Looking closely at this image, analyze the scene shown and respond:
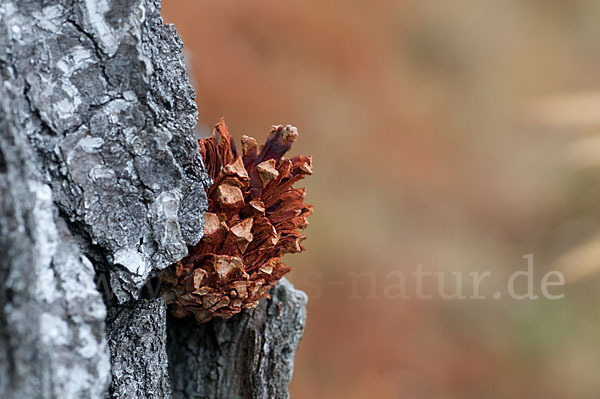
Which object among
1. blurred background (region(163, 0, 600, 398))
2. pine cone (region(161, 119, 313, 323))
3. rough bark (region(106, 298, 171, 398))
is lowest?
rough bark (region(106, 298, 171, 398))

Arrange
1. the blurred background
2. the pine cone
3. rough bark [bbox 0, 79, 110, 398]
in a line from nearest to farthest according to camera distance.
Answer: rough bark [bbox 0, 79, 110, 398] → the pine cone → the blurred background

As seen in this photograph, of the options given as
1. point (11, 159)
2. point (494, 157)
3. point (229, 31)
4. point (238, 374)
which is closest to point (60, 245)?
point (11, 159)

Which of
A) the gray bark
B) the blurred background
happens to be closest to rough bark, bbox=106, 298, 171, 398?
the gray bark

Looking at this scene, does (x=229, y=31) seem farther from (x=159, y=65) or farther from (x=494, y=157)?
(x=159, y=65)

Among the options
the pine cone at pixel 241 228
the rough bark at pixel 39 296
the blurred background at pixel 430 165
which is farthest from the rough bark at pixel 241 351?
the blurred background at pixel 430 165

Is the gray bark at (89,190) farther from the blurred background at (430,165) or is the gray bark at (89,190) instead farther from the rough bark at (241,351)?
the blurred background at (430,165)

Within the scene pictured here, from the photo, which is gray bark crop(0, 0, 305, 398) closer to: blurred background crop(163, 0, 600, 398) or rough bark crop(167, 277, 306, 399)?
rough bark crop(167, 277, 306, 399)
